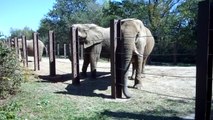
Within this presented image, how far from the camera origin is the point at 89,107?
24.7 feet

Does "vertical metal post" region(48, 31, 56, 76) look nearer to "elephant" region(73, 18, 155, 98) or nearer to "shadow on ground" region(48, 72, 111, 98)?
"shadow on ground" region(48, 72, 111, 98)

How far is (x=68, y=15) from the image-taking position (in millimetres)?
58062

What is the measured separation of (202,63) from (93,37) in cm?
655

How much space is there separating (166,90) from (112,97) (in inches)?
77.5

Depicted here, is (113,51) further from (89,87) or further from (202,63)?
(202,63)

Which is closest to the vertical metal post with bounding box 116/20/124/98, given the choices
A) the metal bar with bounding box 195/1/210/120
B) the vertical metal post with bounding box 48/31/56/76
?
the metal bar with bounding box 195/1/210/120

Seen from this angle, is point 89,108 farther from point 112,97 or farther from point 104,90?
point 104,90

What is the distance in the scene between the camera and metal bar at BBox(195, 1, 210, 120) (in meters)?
5.41

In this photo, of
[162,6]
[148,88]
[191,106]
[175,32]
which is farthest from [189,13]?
[191,106]

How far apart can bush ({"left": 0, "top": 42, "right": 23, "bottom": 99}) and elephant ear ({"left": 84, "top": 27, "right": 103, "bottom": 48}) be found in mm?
2969

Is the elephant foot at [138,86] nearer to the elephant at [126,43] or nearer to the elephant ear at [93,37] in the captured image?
the elephant at [126,43]

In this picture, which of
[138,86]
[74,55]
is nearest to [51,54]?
[74,55]

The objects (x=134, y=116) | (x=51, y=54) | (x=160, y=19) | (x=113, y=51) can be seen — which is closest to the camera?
(x=134, y=116)

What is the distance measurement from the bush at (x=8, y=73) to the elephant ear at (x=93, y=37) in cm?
297
